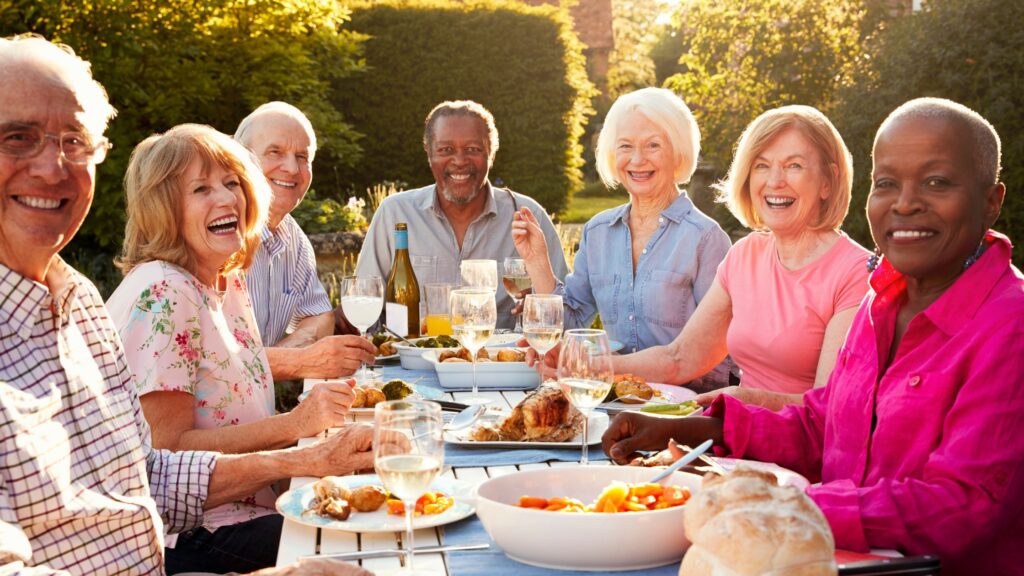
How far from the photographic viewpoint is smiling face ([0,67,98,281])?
1.99 meters

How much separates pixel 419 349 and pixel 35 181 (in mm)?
1931

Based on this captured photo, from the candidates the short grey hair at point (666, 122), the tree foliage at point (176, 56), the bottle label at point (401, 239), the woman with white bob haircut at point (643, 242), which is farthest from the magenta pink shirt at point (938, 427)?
the tree foliage at point (176, 56)

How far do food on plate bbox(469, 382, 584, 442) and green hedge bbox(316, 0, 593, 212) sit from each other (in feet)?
34.2

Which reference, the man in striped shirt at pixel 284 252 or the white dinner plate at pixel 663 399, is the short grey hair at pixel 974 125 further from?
the man in striped shirt at pixel 284 252

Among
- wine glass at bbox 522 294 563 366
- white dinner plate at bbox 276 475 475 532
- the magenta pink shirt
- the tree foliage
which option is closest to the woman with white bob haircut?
wine glass at bbox 522 294 563 366

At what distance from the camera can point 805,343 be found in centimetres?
346

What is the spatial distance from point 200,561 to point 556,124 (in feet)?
40.1

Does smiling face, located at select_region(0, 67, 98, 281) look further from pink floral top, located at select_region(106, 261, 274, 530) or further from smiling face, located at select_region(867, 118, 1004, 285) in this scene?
smiling face, located at select_region(867, 118, 1004, 285)

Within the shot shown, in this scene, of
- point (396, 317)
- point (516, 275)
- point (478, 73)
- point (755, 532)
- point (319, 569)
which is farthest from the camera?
point (478, 73)

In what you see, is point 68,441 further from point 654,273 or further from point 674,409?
point 654,273

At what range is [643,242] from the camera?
4.70 metres

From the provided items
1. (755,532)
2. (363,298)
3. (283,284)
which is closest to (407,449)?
(755,532)

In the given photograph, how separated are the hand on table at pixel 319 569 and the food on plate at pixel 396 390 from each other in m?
1.36

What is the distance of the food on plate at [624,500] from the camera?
1785mm
